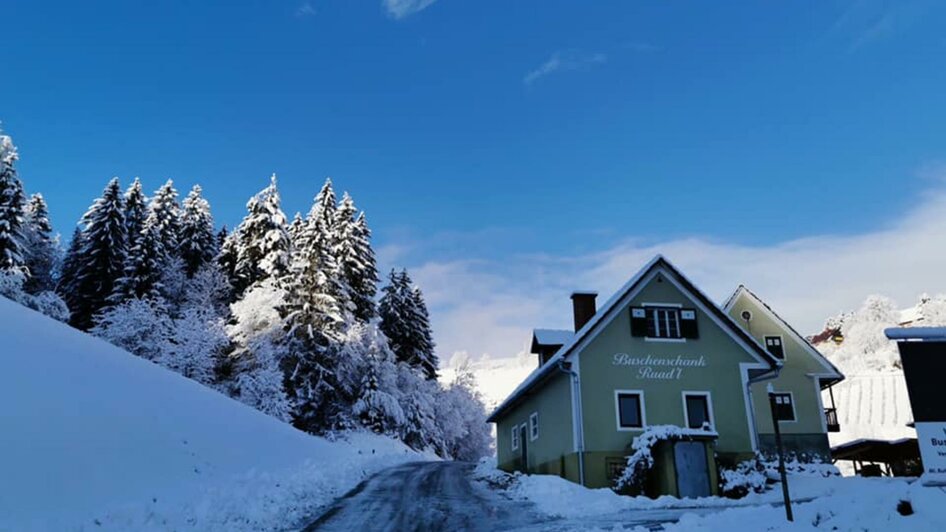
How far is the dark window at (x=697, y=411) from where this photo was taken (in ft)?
74.9

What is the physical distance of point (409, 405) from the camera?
147 feet

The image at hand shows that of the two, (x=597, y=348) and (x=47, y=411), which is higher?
(x=597, y=348)

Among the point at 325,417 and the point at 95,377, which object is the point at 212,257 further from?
the point at 95,377

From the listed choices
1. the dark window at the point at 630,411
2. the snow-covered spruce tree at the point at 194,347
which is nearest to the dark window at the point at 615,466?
the dark window at the point at 630,411

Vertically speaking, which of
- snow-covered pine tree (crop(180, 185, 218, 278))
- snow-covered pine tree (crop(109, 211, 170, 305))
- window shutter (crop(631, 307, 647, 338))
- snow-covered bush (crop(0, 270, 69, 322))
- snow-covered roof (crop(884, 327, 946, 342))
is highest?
snow-covered pine tree (crop(180, 185, 218, 278))

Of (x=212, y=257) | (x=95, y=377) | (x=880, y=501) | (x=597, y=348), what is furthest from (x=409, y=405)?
(x=880, y=501)

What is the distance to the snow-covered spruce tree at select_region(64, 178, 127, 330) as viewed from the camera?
42.5 m

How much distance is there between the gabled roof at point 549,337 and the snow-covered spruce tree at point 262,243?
19874 mm

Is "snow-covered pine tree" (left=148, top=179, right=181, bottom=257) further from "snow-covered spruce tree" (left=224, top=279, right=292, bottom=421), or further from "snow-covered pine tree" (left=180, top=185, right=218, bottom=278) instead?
"snow-covered spruce tree" (left=224, top=279, right=292, bottom=421)

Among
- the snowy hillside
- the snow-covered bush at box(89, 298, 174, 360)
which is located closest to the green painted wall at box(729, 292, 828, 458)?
the snowy hillside

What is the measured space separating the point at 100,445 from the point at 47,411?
1003 mm

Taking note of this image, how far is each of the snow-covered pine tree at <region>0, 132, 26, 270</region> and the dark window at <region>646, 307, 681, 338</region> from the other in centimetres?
3207

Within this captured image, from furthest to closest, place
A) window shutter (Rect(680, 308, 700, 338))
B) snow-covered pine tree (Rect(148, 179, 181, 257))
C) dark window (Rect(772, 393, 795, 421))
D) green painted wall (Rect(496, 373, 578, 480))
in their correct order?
1. snow-covered pine tree (Rect(148, 179, 181, 257))
2. dark window (Rect(772, 393, 795, 421))
3. window shutter (Rect(680, 308, 700, 338))
4. green painted wall (Rect(496, 373, 578, 480))

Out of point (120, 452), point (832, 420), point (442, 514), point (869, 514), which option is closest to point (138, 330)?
point (120, 452)
